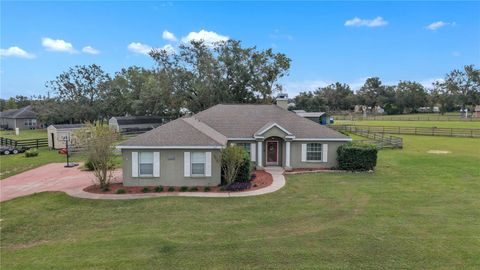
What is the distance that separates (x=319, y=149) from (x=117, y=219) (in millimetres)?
13657

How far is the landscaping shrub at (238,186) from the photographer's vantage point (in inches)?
582

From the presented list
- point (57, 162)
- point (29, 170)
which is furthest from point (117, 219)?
point (57, 162)

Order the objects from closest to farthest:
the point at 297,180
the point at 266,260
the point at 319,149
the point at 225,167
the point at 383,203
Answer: the point at 266,260 < the point at 383,203 < the point at 225,167 < the point at 297,180 < the point at 319,149

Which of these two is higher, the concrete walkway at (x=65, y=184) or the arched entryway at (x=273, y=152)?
the arched entryway at (x=273, y=152)

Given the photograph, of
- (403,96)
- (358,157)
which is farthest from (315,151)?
(403,96)

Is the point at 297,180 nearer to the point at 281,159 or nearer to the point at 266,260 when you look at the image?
the point at 281,159

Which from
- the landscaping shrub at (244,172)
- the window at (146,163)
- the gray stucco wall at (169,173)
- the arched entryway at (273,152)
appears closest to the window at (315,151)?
the arched entryway at (273,152)

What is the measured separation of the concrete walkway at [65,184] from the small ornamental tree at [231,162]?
1.39 metres

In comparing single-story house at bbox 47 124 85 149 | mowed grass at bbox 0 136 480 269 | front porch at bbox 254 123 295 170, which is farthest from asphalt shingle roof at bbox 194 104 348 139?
single-story house at bbox 47 124 85 149

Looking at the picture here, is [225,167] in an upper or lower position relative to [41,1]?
lower

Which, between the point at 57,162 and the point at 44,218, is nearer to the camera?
the point at 44,218

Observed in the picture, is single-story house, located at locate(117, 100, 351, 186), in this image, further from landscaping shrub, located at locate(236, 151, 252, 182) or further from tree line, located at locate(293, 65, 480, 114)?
tree line, located at locate(293, 65, 480, 114)

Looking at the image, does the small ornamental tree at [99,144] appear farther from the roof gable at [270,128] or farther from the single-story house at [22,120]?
the single-story house at [22,120]

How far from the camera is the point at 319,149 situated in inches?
802
